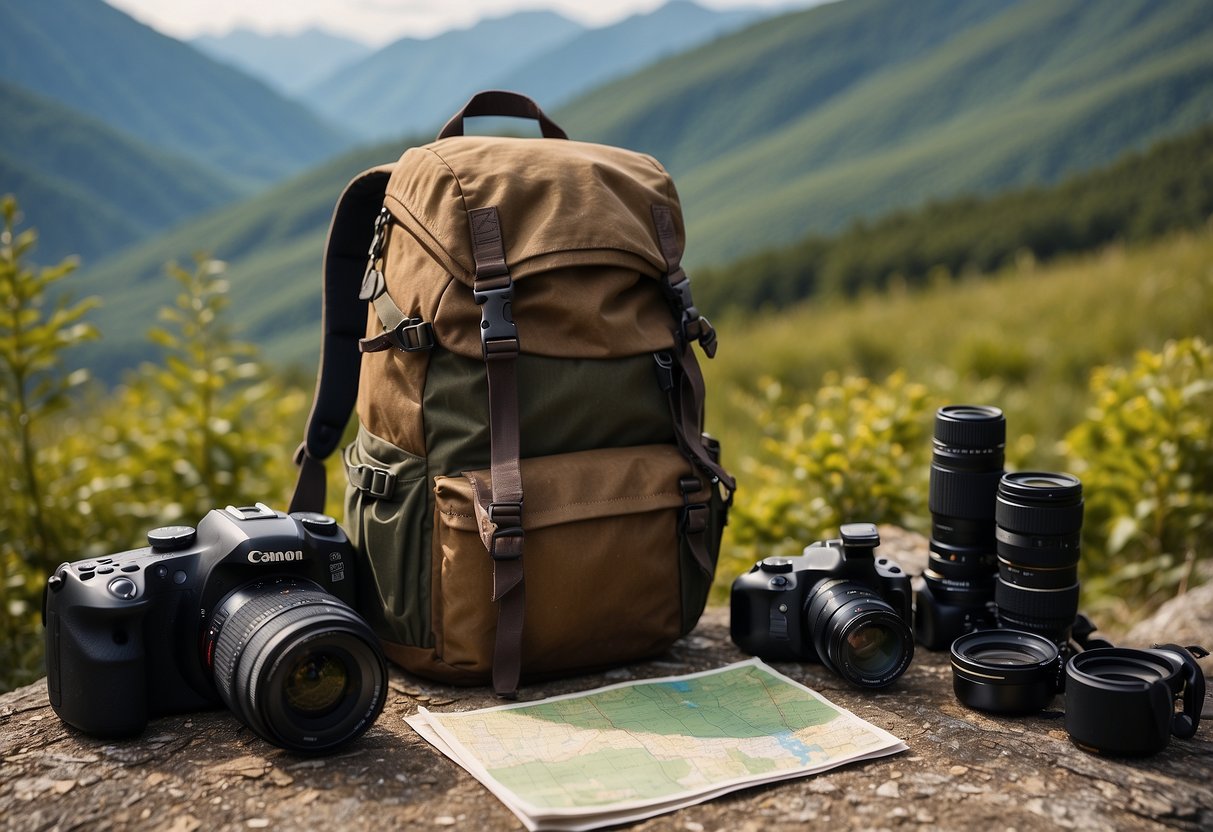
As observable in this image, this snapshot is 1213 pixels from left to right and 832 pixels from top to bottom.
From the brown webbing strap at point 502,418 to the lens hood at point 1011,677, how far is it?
111cm

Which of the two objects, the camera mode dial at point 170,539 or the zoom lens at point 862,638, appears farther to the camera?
the zoom lens at point 862,638

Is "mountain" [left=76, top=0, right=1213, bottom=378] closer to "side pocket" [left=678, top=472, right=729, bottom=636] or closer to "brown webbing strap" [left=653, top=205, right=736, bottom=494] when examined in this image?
"brown webbing strap" [left=653, top=205, right=736, bottom=494]

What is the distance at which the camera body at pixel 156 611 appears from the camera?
2.28 meters

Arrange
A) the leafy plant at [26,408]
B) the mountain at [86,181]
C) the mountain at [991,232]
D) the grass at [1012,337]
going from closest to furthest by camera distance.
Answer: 1. the leafy plant at [26,408]
2. the grass at [1012,337]
3. the mountain at [991,232]
4. the mountain at [86,181]

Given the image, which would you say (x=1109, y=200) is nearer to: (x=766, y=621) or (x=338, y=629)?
(x=766, y=621)

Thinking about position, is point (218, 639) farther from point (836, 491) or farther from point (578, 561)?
point (836, 491)

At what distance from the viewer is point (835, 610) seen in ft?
8.78

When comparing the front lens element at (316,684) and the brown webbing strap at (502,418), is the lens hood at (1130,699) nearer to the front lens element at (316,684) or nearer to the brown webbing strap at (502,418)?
the brown webbing strap at (502,418)

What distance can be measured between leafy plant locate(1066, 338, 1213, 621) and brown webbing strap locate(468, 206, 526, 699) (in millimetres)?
2490

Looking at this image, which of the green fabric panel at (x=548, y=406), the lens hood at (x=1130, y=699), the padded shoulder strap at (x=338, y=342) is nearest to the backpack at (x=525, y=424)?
the green fabric panel at (x=548, y=406)

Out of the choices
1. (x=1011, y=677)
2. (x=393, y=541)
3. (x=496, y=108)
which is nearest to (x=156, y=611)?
(x=393, y=541)

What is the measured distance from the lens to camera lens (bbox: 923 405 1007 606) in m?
2.85

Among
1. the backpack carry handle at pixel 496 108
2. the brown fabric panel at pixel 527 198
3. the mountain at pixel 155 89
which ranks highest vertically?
the mountain at pixel 155 89

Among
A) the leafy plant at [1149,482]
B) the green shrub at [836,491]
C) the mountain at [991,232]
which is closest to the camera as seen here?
the leafy plant at [1149,482]
